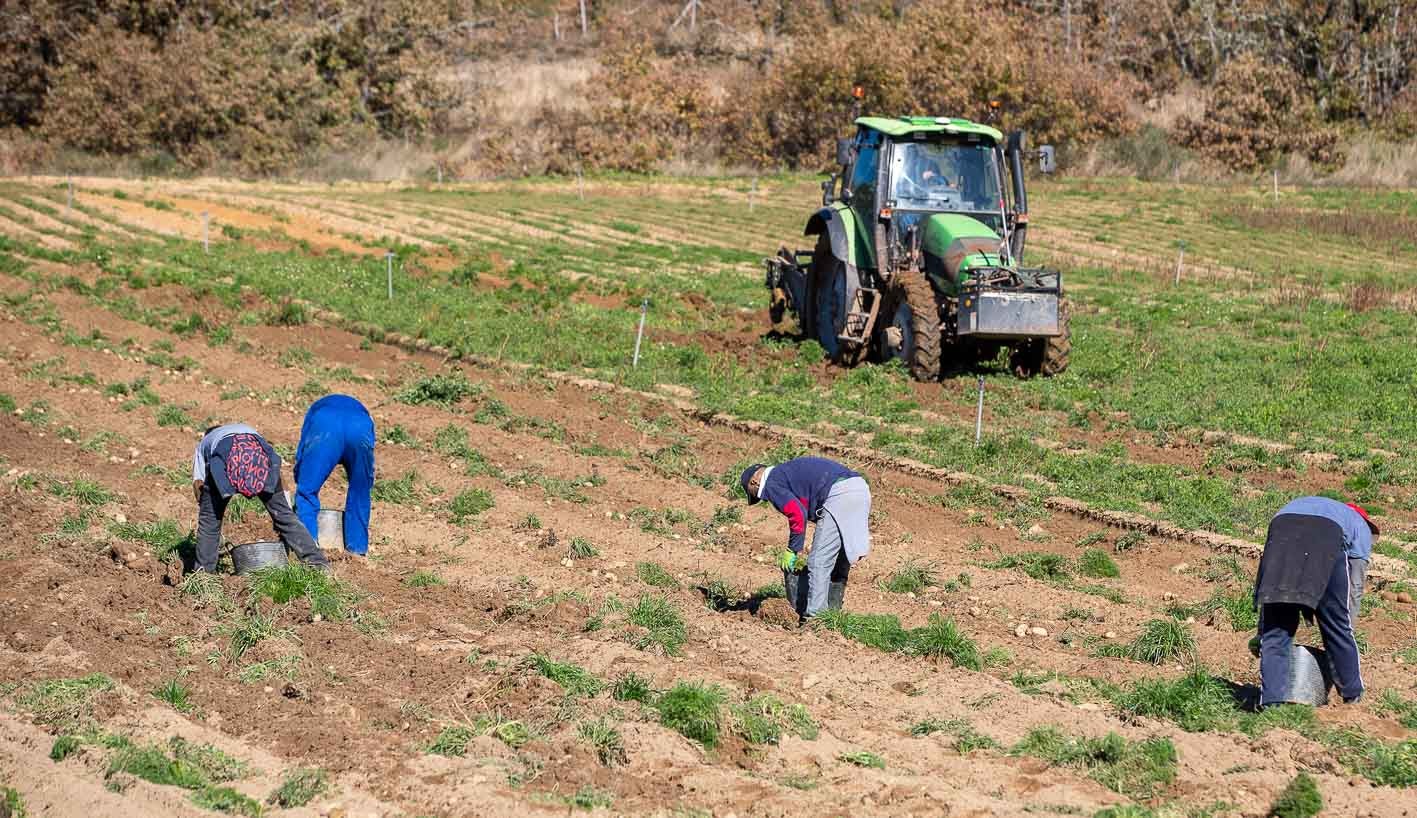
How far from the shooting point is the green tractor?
55.7ft

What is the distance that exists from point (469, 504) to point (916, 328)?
6179 millimetres

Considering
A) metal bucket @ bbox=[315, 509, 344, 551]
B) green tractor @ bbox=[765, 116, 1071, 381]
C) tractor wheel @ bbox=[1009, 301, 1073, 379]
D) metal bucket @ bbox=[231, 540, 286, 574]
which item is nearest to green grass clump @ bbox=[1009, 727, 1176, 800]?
metal bucket @ bbox=[231, 540, 286, 574]

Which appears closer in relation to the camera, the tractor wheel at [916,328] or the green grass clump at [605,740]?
the green grass clump at [605,740]

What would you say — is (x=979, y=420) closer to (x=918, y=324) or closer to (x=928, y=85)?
(x=918, y=324)

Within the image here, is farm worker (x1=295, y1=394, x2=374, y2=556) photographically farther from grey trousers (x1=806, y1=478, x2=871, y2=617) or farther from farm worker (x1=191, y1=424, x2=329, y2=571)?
grey trousers (x1=806, y1=478, x2=871, y2=617)

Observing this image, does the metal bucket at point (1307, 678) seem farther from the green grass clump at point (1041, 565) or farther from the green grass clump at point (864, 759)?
the green grass clump at point (1041, 565)

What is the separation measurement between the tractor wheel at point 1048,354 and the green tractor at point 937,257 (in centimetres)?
1

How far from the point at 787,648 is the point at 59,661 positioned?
14.2 feet

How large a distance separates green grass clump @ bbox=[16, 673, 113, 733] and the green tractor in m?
10.6

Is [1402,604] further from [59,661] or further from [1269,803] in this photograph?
[59,661]

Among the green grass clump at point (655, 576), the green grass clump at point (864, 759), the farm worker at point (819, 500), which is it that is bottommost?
the green grass clump at point (655, 576)

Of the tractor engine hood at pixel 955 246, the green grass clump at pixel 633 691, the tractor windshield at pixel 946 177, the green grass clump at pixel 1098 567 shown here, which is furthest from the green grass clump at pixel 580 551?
the tractor windshield at pixel 946 177

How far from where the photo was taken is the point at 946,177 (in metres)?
18.4

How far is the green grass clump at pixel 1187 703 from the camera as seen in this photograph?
8.61 meters
